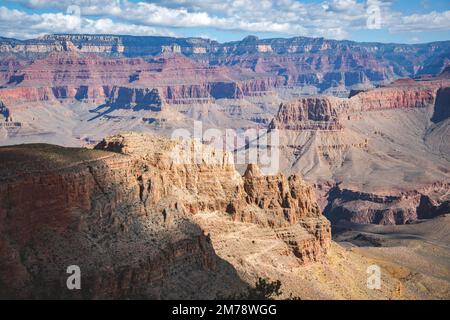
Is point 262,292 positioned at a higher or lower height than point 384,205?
higher

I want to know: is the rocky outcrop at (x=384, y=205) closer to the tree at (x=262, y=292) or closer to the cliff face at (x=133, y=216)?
the cliff face at (x=133, y=216)

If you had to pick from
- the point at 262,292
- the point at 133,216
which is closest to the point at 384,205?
the point at 262,292

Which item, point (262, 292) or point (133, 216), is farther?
point (133, 216)

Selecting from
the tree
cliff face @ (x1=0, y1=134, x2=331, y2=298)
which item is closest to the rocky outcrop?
cliff face @ (x1=0, y1=134, x2=331, y2=298)

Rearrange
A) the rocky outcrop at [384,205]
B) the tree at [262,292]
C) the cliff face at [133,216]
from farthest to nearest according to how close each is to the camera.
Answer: the rocky outcrop at [384,205], the tree at [262,292], the cliff face at [133,216]

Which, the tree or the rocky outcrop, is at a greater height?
the tree

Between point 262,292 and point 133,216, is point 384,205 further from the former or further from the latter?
point 133,216

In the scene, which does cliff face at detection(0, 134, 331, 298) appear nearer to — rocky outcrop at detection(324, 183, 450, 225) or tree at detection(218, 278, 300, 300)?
tree at detection(218, 278, 300, 300)

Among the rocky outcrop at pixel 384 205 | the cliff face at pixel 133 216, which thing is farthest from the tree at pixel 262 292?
the rocky outcrop at pixel 384 205

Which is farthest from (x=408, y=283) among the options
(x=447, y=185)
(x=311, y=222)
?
(x=447, y=185)
